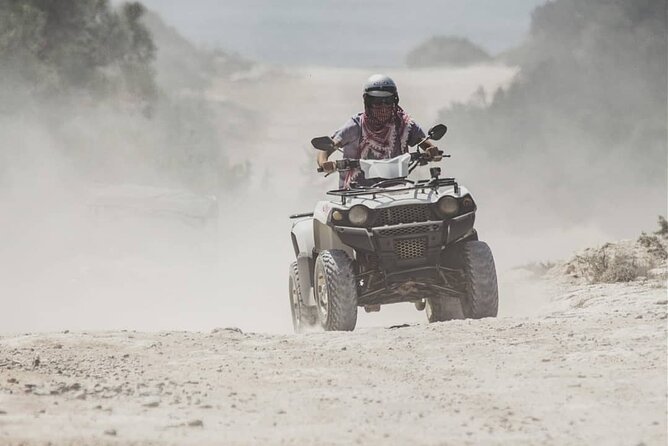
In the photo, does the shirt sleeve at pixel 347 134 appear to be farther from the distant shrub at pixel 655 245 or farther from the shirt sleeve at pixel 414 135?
the distant shrub at pixel 655 245

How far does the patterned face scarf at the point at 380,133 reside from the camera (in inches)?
Answer: 494

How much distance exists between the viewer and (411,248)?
11.6 meters

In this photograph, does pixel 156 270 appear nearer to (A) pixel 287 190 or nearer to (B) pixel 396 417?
(B) pixel 396 417

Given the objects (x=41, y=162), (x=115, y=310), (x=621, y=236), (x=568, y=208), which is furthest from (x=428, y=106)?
(x=115, y=310)

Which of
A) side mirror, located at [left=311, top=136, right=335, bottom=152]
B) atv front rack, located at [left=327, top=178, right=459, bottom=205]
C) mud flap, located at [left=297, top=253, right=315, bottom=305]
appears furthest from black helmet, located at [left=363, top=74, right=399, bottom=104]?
mud flap, located at [left=297, top=253, right=315, bottom=305]

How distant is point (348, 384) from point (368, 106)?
4.62 meters

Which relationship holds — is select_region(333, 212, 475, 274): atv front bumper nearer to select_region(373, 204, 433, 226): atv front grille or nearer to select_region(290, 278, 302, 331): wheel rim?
select_region(373, 204, 433, 226): atv front grille

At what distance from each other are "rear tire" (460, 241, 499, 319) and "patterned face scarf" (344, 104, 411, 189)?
1.34 meters

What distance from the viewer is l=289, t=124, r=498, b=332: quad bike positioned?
1145 centimetres

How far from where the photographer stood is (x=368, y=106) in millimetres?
12562

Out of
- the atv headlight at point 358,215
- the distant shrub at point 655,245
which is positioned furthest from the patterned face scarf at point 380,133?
the distant shrub at point 655,245

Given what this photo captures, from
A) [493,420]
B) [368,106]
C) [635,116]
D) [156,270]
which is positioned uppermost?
[635,116]

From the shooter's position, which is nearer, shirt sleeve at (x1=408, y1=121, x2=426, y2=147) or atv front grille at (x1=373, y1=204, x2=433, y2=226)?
atv front grille at (x1=373, y1=204, x2=433, y2=226)

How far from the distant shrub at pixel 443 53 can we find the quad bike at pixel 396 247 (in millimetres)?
57074
